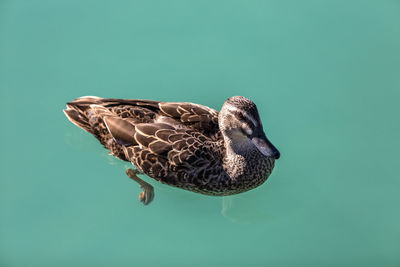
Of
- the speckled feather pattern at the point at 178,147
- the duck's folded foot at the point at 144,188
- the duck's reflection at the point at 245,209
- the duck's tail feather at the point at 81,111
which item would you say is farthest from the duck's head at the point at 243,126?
the duck's tail feather at the point at 81,111

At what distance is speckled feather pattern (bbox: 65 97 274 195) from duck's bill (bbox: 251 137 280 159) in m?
0.30

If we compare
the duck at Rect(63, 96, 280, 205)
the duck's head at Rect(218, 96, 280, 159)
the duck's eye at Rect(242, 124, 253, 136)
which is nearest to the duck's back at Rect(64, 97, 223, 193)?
the duck at Rect(63, 96, 280, 205)

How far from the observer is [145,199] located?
17.1 feet

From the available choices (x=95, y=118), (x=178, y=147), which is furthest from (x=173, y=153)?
(x=95, y=118)

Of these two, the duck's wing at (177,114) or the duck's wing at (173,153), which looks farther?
the duck's wing at (177,114)

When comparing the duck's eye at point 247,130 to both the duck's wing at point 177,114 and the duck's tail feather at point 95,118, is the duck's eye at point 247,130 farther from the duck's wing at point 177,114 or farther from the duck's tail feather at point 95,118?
the duck's tail feather at point 95,118

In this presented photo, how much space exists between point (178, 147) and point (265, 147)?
2.90 feet

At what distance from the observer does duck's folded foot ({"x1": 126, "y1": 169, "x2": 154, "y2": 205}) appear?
17.1 feet

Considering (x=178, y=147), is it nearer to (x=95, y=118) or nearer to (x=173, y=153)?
(x=173, y=153)

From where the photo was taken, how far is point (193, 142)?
4.55 metres

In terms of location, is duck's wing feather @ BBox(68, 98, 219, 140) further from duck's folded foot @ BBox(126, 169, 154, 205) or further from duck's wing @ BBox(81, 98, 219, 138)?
duck's folded foot @ BBox(126, 169, 154, 205)

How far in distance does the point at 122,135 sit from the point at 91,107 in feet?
2.03

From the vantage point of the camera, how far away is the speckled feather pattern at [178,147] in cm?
457

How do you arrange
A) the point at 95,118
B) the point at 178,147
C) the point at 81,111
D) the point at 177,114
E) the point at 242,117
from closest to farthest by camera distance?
the point at 242,117, the point at 178,147, the point at 177,114, the point at 95,118, the point at 81,111
